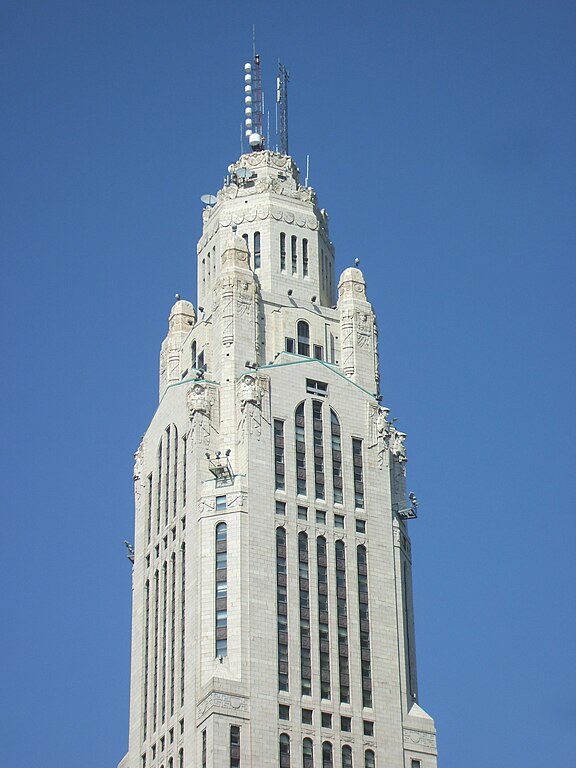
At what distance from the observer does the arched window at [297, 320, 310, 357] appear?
150250 mm

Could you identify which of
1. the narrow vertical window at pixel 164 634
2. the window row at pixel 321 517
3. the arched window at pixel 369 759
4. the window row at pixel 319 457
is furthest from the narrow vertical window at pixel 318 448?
the arched window at pixel 369 759

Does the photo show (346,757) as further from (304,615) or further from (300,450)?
(300,450)

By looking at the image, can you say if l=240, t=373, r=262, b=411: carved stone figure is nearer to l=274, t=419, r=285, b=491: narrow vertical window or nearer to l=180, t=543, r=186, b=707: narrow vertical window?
l=274, t=419, r=285, b=491: narrow vertical window

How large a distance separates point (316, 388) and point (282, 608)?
63.7ft

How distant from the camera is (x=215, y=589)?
134875 mm

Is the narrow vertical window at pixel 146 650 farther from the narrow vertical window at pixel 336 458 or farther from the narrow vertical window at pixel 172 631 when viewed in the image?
the narrow vertical window at pixel 336 458

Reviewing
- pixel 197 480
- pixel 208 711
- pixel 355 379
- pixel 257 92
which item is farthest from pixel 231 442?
pixel 257 92

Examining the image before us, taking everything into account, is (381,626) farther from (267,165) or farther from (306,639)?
(267,165)

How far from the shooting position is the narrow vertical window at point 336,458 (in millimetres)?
142875

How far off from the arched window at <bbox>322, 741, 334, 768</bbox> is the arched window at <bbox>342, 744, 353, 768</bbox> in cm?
98

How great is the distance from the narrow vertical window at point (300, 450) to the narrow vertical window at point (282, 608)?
4449mm

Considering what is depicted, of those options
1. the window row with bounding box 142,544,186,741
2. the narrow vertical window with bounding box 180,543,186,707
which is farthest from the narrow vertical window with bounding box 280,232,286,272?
the window row with bounding box 142,544,186,741

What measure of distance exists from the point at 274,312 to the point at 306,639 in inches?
1149

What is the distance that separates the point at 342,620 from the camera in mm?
137875
